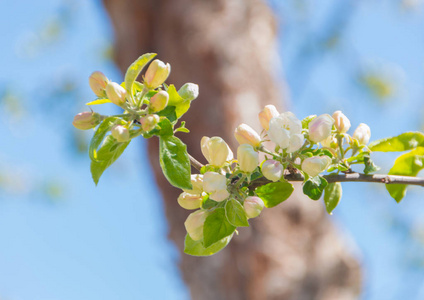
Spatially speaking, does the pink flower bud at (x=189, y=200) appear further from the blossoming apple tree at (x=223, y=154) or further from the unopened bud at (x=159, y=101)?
the unopened bud at (x=159, y=101)

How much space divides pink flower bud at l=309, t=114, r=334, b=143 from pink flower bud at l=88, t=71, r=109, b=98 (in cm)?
23

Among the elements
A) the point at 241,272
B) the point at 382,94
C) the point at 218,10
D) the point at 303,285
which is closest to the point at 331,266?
the point at 303,285

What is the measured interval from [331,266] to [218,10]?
1517 millimetres

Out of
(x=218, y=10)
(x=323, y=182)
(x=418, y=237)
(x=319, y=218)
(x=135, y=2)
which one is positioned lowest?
(x=323, y=182)

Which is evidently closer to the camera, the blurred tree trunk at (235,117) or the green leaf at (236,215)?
the green leaf at (236,215)

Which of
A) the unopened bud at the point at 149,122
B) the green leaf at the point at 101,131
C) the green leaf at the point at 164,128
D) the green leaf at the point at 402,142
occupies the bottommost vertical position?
the green leaf at the point at 402,142

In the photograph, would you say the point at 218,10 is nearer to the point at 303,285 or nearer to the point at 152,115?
the point at 303,285

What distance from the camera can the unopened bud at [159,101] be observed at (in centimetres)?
48

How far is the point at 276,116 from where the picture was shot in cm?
55

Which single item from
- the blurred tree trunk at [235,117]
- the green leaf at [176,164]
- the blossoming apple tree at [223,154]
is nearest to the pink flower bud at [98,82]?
the blossoming apple tree at [223,154]

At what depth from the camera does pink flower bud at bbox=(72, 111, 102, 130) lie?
51 centimetres

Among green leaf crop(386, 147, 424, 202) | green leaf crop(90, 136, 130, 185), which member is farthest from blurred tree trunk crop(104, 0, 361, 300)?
green leaf crop(90, 136, 130, 185)

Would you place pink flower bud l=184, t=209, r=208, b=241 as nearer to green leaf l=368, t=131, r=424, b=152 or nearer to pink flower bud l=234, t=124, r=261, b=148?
pink flower bud l=234, t=124, r=261, b=148

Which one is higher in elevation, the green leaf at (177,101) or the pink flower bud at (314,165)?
the green leaf at (177,101)
